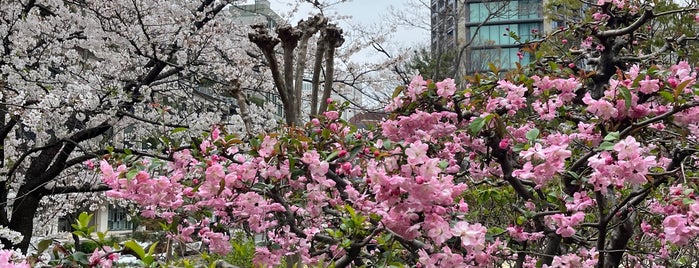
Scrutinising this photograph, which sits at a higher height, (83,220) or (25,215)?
(83,220)

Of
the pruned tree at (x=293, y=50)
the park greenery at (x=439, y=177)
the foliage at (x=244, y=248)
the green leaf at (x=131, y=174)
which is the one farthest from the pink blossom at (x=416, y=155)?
the pruned tree at (x=293, y=50)

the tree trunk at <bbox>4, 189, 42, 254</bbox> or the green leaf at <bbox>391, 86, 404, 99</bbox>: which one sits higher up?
the green leaf at <bbox>391, 86, 404, 99</bbox>

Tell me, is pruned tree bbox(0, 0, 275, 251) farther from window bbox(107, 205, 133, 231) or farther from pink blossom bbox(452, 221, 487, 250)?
window bbox(107, 205, 133, 231)

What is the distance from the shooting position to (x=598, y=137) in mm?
2068

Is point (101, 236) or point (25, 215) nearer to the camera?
point (101, 236)

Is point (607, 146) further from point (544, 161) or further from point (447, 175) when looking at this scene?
point (447, 175)

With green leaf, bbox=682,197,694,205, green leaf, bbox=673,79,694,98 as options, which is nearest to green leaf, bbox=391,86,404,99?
green leaf, bbox=673,79,694,98

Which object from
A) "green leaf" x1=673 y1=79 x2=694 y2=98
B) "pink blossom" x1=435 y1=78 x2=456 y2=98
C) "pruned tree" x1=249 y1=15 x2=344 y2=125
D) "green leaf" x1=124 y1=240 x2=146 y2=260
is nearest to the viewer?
"green leaf" x1=124 y1=240 x2=146 y2=260

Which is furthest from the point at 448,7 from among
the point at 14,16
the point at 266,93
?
the point at 14,16

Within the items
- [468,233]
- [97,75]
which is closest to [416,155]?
[468,233]

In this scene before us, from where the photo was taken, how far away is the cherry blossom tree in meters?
1.71

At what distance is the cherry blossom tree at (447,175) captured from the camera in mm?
1715

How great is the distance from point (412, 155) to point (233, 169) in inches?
32.4

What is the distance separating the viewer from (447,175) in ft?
6.14
